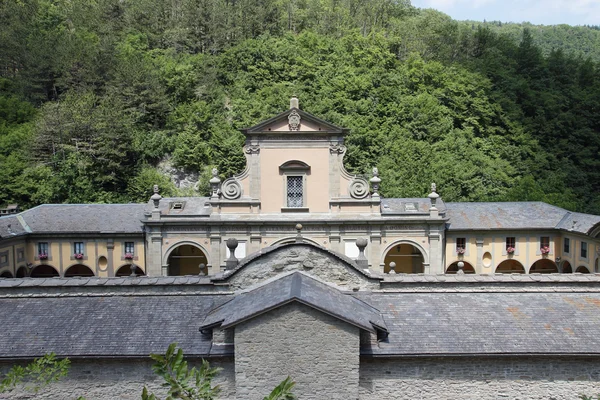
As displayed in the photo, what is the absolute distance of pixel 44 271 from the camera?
39.4 meters

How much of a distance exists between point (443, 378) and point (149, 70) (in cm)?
5827

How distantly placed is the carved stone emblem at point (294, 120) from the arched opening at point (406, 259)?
11142 mm

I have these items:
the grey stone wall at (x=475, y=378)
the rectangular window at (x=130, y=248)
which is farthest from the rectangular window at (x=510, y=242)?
the grey stone wall at (x=475, y=378)

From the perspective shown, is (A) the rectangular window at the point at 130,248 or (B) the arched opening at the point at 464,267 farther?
(B) the arched opening at the point at 464,267

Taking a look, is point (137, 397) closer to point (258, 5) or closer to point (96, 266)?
point (96, 266)

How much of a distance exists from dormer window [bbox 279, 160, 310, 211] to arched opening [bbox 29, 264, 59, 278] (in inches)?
699

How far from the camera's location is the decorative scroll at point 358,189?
1396 inches

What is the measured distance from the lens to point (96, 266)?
3872cm

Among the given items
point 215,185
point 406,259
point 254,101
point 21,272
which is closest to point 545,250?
point 406,259

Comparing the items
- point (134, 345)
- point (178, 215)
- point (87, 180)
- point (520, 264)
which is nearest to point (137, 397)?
point (134, 345)

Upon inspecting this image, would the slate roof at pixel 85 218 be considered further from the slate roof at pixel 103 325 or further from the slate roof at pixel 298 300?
the slate roof at pixel 298 300

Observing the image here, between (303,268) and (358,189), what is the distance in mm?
21247

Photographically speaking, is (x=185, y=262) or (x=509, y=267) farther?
(x=509, y=267)

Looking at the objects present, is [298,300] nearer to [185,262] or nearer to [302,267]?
[302,267]
